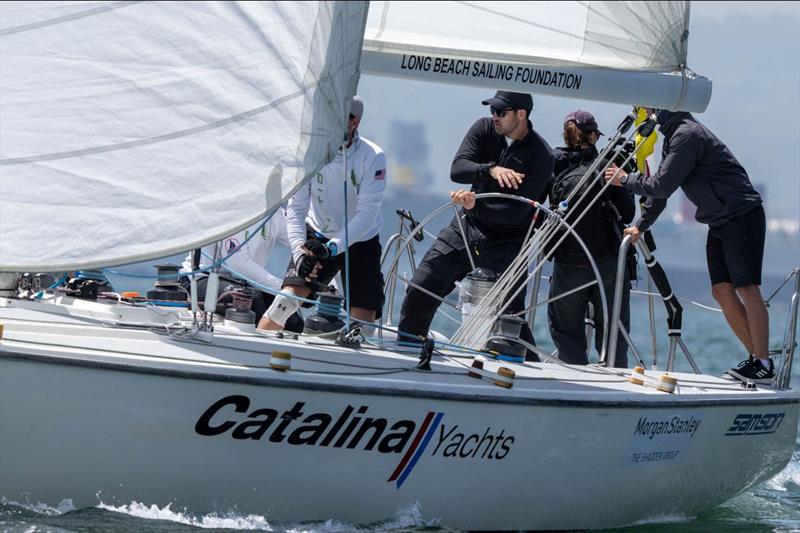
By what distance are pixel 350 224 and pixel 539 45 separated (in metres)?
1.48

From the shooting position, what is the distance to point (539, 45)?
527 cm

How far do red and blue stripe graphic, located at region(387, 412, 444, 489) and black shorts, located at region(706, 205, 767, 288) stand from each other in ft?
6.90

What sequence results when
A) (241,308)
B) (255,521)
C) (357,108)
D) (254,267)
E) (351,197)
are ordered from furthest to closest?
(254,267)
(351,197)
(357,108)
(241,308)
(255,521)

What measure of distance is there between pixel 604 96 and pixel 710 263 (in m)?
1.40

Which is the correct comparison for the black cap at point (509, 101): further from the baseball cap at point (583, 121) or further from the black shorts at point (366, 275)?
the black shorts at point (366, 275)

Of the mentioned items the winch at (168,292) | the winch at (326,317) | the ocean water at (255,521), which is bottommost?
the ocean water at (255,521)

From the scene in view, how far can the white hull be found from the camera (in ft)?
14.7

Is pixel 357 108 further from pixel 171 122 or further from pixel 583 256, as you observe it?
pixel 171 122

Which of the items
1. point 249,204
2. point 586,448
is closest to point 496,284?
point 586,448

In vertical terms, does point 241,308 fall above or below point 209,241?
below

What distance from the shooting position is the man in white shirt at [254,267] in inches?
267

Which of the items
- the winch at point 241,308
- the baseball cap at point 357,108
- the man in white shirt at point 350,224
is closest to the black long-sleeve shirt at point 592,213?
the man in white shirt at point 350,224

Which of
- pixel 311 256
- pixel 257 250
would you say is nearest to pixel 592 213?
pixel 311 256

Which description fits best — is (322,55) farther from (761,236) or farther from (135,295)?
(761,236)
